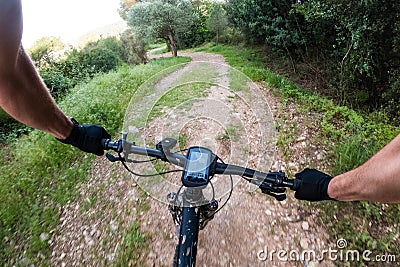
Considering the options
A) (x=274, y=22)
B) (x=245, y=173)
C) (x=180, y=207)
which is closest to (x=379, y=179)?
(x=245, y=173)

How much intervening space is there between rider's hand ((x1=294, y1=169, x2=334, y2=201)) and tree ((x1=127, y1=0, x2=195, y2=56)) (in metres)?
13.8

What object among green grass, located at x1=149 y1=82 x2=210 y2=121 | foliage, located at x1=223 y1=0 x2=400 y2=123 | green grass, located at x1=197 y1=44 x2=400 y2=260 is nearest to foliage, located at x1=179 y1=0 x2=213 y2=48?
foliage, located at x1=223 y1=0 x2=400 y2=123

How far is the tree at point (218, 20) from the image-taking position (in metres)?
11.6

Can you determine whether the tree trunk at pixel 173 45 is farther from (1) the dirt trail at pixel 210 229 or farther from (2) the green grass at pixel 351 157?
(1) the dirt trail at pixel 210 229

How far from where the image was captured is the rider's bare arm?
625 millimetres

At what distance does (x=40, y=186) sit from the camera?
3.65m

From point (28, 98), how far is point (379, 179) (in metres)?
1.29

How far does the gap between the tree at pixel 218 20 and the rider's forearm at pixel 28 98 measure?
11.7 metres

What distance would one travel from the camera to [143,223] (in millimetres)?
2691

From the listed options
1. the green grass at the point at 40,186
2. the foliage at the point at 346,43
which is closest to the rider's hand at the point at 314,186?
the green grass at the point at 40,186

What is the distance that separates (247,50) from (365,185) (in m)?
11.8

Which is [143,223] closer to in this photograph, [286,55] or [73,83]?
[286,55]

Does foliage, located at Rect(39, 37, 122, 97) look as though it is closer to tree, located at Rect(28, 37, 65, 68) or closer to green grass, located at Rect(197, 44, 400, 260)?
tree, located at Rect(28, 37, 65, 68)

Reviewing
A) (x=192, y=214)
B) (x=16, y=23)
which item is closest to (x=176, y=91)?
(x=192, y=214)
